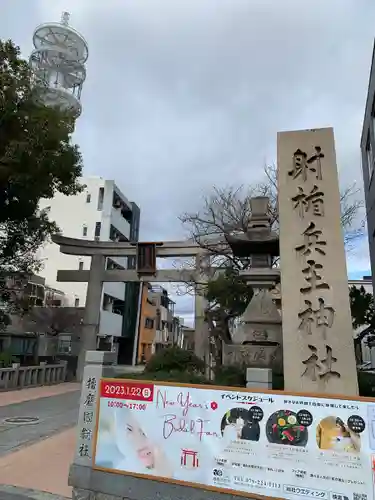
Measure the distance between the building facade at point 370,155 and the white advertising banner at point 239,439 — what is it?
12.3 metres

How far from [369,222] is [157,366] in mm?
10763

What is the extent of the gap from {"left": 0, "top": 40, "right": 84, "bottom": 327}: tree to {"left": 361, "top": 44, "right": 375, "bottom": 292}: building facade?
36.0 feet

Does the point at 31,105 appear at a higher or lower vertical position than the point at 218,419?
higher

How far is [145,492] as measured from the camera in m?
4.20

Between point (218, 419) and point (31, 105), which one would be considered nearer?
point (218, 419)

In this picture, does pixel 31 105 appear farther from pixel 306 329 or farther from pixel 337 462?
pixel 337 462

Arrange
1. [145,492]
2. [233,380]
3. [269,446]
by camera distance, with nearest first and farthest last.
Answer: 1. [269,446]
2. [145,492]
3. [233,380]

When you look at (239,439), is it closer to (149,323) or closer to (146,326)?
(146,326)

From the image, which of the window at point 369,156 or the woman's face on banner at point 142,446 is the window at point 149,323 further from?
the woman's face on banner at point 142,446

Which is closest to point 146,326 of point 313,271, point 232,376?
point 232,376

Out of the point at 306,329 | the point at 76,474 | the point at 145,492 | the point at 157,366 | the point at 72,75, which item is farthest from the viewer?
the point at 72,75

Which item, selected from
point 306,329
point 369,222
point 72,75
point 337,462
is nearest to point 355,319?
point 369,222

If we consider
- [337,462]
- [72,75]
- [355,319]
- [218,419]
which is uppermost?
[72,75]

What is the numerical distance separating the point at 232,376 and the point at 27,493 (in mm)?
4011
